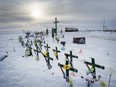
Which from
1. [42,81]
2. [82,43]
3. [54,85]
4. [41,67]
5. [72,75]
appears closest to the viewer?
[54,85]

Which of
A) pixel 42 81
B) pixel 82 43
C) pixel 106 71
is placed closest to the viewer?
pixel 42 81

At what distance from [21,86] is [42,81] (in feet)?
5.00

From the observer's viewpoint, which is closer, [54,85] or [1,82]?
[54,85]

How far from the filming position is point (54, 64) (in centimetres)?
1475

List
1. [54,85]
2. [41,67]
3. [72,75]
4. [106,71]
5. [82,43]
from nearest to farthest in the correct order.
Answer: [54,85], [72,75], [106,71], [41,67], [82,43]

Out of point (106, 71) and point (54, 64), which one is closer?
point (106, 71)

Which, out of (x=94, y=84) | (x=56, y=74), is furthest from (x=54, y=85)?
(x=94, y=84)

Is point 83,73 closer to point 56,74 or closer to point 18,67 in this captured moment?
point 56,74

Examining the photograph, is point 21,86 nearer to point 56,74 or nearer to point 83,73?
point 56,74

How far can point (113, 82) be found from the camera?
10547mm

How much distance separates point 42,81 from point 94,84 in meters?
3.69

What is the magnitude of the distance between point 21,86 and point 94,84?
16.5 ft

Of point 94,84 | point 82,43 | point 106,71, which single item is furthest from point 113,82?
point 82,43

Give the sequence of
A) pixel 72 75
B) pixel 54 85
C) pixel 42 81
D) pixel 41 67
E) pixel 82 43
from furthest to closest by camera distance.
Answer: pixel 82 43, pixel 41 67, pixel 72 75, pixel 42 81, pixel 54 85
